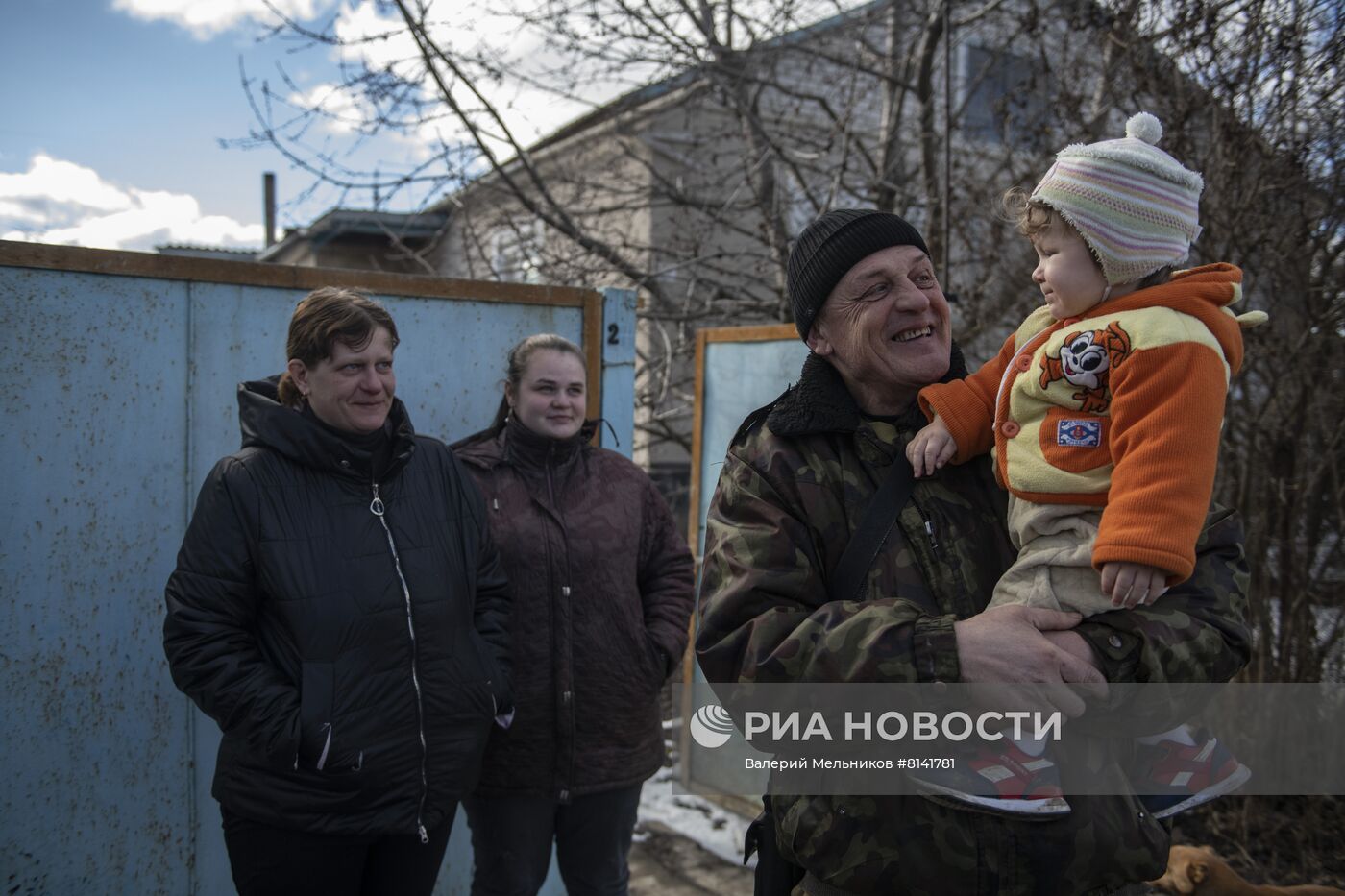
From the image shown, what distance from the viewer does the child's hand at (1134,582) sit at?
1402mm

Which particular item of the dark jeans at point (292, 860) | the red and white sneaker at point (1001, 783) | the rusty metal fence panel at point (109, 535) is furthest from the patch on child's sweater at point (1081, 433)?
the rusty metal fence panel at point (109, 535)

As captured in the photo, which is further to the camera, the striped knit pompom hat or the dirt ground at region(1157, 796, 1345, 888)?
the dirt ground at region(1157, 796, 1345, 888)

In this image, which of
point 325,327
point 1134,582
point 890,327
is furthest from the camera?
point 325,327

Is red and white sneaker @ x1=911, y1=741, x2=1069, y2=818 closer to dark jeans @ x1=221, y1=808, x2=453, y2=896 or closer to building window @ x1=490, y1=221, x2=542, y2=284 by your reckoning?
dark jeans @ x1=221, y1=808, x2=453, y2=896

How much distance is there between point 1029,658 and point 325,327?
1925 millimetres

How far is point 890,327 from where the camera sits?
177 cm

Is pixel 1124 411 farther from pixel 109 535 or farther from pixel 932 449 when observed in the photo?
pixel 109 535

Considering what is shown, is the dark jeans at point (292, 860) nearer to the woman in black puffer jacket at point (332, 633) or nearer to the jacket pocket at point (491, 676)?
the woman in black puffer jacket at point (332, 633)

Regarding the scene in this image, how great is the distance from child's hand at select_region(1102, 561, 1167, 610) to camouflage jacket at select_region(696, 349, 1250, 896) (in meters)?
0.05

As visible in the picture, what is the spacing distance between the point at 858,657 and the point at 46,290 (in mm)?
2666

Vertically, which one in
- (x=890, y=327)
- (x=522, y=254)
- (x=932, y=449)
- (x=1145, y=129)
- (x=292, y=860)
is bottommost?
(x=292, y=860)

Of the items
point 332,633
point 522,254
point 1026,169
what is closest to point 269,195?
point 522,254

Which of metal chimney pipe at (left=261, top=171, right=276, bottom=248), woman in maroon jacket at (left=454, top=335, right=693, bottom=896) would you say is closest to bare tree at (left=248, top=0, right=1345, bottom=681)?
woman in maroon jacket at (left=454, top=335, right=693, bottom=896)

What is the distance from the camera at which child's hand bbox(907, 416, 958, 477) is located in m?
1.65
